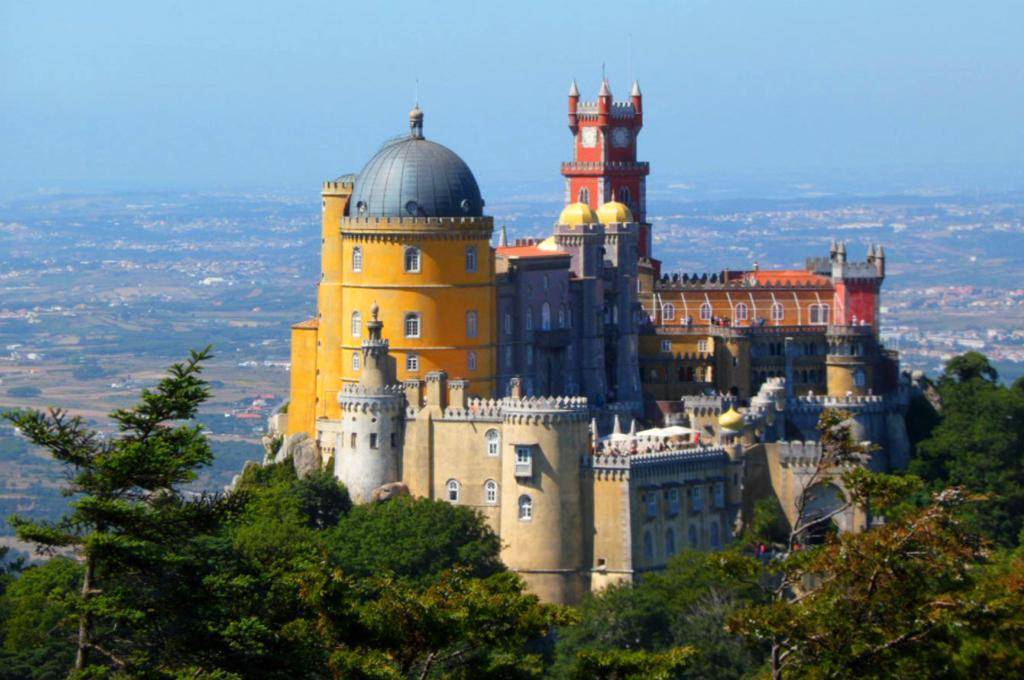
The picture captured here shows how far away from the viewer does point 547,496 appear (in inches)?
4013

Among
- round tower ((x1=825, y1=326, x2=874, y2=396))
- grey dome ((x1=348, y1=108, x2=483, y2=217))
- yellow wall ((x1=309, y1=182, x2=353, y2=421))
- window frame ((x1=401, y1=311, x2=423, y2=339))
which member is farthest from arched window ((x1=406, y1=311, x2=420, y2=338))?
round tower ((x1=825, y1=326, x2=874, y2=396))

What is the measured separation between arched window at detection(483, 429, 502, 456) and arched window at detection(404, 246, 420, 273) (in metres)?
9.44

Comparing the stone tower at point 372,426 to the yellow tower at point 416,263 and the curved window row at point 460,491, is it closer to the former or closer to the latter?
the curved window row at point 460,491

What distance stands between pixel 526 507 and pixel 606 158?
4025cm

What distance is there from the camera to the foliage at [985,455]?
11675cm

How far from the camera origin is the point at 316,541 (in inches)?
3804

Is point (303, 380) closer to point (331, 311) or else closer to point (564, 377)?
point (331, 311)

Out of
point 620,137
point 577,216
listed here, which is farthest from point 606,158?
point 577,216

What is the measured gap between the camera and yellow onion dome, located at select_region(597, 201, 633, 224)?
401ft

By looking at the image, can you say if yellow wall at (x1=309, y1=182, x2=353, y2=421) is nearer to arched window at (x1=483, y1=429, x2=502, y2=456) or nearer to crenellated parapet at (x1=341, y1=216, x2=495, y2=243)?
crenellated parapet at (x1=341, y1=216, x2=495, y2=243)

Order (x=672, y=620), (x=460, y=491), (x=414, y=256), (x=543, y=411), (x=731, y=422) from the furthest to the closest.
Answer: (x=731, y=422), (x=414, y=256), (x=460, y=491), (x=543, y=411), (x=672, y=620)

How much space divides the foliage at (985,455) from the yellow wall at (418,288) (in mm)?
21888

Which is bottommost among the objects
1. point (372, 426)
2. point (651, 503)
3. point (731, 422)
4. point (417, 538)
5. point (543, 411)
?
point (417, 538)

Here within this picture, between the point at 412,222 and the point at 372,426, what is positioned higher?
the point at 412,222
